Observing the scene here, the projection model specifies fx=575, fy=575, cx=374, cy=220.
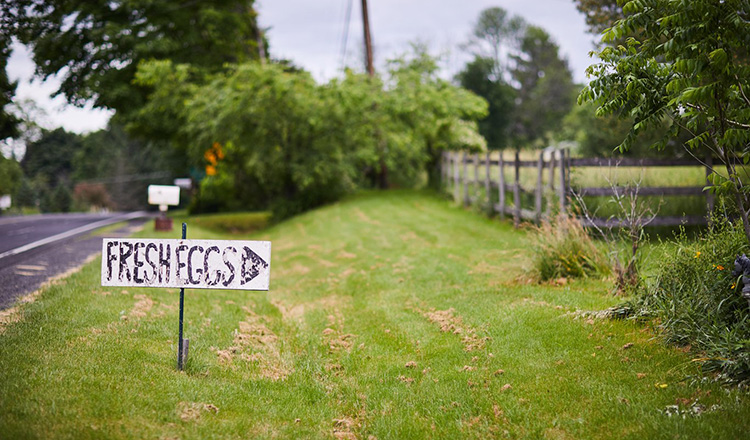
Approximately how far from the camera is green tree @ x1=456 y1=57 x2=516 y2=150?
148 feet

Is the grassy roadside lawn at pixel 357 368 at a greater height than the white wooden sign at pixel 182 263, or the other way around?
the white wooden sign at pixel 182 263

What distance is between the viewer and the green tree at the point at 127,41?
2119cm

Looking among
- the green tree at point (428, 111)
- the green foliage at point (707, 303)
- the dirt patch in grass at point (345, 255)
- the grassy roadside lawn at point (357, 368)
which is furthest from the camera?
the green tree at point (428, 111)

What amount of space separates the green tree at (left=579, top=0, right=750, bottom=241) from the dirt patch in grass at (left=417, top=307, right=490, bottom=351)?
9.26 feet

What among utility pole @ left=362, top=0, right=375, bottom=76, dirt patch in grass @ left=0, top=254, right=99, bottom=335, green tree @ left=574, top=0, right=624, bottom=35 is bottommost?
dirt patch in grass @ left=0, top=254, right=99, bottom=335

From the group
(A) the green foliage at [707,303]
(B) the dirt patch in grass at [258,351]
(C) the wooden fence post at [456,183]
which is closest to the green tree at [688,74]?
(A) the green foliage at [707,303]

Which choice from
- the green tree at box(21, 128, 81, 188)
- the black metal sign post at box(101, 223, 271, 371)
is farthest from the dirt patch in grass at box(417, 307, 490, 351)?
the green tree at box(21, 128, 81, 188)

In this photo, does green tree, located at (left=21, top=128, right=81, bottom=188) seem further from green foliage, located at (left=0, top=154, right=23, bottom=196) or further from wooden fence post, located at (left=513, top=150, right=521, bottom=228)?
wooden fence post, located at (left=513, top=150, right=521, bottom=228)

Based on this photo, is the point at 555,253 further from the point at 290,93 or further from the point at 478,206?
the point at 290,93

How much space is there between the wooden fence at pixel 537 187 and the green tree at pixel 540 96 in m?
29.8

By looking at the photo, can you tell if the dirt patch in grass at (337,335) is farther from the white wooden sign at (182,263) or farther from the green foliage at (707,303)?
the green foliage at (707,303)

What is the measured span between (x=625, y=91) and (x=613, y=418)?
3.28 meters

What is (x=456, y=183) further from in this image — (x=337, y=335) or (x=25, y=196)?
(x=25, y=196)

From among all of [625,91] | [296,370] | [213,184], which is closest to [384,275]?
[296,370]
